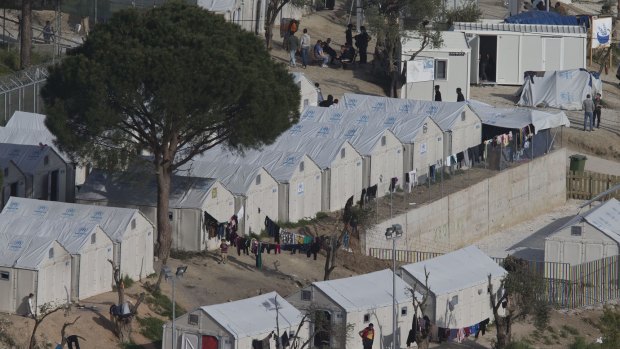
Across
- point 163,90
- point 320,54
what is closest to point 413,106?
point 320,54

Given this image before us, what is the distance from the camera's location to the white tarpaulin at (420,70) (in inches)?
3036

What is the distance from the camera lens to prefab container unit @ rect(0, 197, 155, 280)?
5159 centimetres

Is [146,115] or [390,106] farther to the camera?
[390,106]

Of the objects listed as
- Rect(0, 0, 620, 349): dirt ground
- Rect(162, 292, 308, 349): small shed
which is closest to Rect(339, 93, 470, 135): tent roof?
Rect(0, 0, 620, 349): dirt ground

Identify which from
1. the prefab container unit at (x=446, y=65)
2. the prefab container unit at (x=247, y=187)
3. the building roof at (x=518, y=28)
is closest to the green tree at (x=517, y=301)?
the prefab container unit at (x=247, y=187)

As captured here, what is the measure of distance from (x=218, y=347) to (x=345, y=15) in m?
42.8

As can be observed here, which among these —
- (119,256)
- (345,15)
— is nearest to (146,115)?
(119,256)

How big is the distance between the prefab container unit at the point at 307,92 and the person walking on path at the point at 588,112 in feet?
39.4

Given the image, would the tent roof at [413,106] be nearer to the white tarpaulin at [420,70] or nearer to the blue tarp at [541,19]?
the white tarpaulin at [420,70]

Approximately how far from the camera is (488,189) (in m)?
69.1

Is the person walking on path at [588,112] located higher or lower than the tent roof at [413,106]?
lower

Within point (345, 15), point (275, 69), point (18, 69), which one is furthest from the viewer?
point (345, 15)

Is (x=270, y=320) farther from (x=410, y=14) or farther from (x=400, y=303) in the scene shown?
(x=410, y=14)

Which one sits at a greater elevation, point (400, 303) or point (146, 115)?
point (146, 115)
